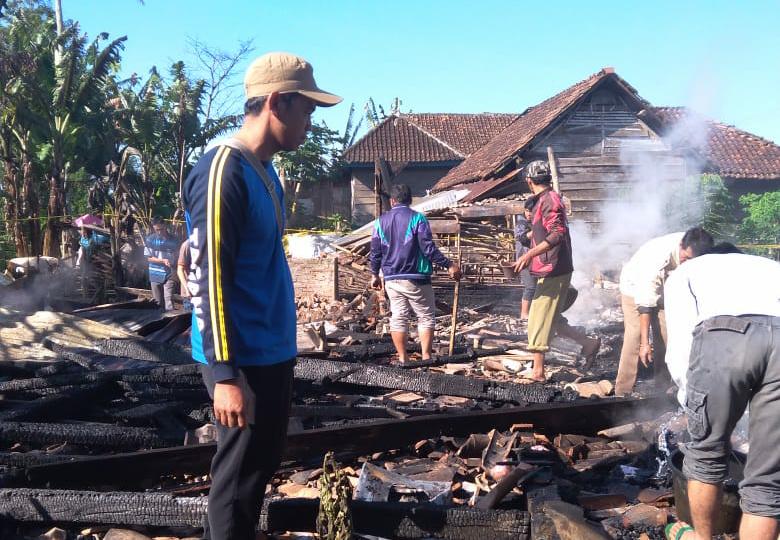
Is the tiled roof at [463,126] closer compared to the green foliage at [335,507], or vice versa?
the green foliage at [335,507]

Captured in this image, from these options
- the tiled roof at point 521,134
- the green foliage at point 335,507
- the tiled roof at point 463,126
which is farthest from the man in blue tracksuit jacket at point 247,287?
the tiled roof at point 463,126

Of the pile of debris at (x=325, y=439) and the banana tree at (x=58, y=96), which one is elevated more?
the banana tree at (x=58, y=96)

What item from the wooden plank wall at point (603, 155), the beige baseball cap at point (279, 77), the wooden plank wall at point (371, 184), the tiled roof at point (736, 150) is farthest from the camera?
the wooden plank wall at point (371, 184)

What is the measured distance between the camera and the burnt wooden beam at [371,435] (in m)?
4.12

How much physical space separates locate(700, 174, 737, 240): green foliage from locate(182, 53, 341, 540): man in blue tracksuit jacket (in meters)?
17.4

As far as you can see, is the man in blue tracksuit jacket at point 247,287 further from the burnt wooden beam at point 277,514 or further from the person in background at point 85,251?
the person in background at point 85,251

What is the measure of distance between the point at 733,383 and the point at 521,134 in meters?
20.9

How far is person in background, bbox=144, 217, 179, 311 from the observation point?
40.2ft

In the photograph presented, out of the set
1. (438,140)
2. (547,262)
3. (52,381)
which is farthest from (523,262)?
(438,140)

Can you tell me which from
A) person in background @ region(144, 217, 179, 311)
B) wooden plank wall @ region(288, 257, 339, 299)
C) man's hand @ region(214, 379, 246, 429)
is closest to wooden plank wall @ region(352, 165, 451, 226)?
wooden plank wall @ region(288, 257, 339, 299)

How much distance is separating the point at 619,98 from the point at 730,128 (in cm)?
1227

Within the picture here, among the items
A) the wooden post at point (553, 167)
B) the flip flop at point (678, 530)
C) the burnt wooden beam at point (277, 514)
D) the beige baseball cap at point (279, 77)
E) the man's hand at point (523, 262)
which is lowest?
the flip flop at point (678, 530)

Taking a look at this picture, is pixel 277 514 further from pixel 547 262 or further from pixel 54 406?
pixel 547 262

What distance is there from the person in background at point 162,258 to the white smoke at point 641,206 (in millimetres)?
7911
